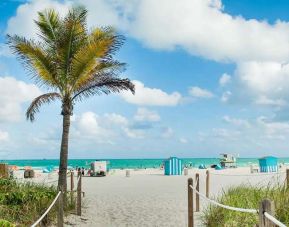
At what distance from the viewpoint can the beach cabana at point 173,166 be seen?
1467 inches

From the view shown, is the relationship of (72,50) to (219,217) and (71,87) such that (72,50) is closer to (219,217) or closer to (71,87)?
(71,87)

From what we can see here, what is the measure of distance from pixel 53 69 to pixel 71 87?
851mm

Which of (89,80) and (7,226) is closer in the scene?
(7,226)

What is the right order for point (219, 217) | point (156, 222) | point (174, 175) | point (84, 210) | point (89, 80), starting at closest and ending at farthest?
point (219, 217), point (156, 222), point (84, 210), point (89, 80), point (174, 175)

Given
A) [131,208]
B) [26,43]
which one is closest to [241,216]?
[131,208]

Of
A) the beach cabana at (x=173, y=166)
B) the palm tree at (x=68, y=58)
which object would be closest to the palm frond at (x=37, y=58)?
the palm tree at (x=68, y=58)

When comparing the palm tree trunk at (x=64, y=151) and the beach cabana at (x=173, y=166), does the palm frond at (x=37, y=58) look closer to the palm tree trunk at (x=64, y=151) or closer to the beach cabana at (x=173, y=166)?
the palm tree trunk at (x=64, y=151)

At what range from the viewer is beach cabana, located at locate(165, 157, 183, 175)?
3725 centimetres

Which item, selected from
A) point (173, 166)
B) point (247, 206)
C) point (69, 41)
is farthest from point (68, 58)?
point (173, 166)

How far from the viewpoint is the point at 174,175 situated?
1447 inches

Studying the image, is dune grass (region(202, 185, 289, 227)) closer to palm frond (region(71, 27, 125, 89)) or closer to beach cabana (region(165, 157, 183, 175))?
palm frond (region(71, 27, 125, 89))

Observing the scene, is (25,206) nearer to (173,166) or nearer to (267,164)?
Answer: (173,166)

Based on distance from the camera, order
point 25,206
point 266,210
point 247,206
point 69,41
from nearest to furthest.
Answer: point 266,210
point 247,206
point 25,206
point 69,41

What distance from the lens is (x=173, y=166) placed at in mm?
37531
